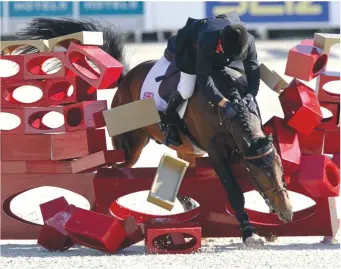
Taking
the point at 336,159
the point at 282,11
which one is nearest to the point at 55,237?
the point at 336,159

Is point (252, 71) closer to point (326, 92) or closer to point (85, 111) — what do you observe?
point (326, 92)

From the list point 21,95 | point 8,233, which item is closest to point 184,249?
point 8,233

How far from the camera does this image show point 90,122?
7109mm

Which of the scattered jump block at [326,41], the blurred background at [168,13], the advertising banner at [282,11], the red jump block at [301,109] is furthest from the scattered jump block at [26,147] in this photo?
the advertising banner at [282,11]

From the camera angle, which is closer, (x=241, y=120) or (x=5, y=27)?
(x=241, y=120)

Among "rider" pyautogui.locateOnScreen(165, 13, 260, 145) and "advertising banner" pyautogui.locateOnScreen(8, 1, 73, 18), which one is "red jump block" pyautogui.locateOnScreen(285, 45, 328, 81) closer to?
"rider" pyautogui.locateOnScreen(165, 13, 260, 145)

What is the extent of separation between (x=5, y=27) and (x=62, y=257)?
16.8m

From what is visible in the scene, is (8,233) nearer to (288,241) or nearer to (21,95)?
(288,241)

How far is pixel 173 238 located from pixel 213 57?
134cm

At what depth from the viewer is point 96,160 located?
279 inches

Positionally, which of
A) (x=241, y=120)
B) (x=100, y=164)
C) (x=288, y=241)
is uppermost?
(x=241, y=120)

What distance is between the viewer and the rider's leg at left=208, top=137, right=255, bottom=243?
666cm

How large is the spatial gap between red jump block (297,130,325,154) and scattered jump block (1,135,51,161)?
1.99m

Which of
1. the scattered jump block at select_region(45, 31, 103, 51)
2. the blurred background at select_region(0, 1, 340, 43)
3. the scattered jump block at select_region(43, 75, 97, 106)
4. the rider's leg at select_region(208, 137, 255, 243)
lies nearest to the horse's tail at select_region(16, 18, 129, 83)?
the scattered jump block at select_region(45, 31, 103, 51)
